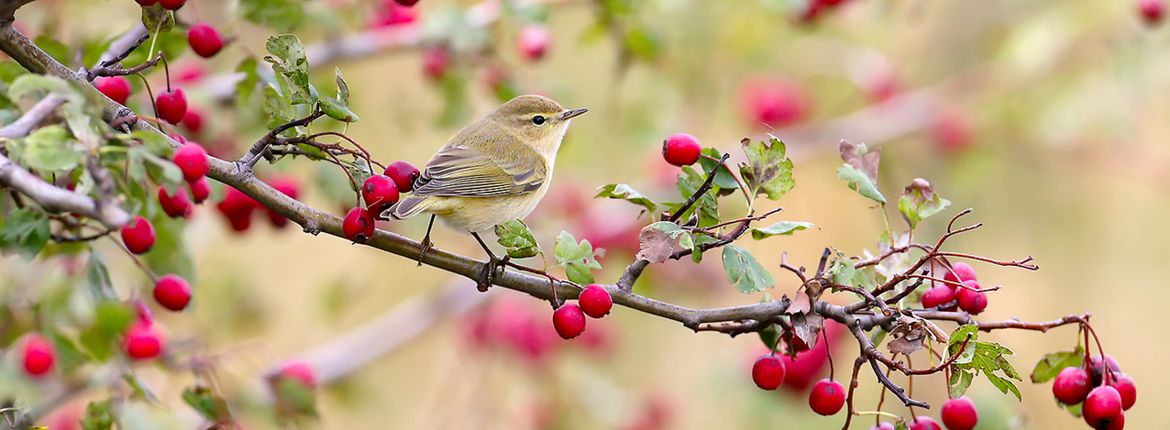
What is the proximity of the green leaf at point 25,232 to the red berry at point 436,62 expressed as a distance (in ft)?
6.87

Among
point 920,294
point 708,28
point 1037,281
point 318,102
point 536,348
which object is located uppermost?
point 318,102

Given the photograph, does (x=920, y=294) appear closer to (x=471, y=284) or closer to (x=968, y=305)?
(x=968, y=305)

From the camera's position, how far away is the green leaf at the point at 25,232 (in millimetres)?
1963

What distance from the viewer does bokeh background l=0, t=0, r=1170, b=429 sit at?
164 inches

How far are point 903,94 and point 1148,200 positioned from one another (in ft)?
7.86

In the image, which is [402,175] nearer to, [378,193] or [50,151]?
[378,193]

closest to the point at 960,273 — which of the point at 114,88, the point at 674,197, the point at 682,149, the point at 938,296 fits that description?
the point at 938,296

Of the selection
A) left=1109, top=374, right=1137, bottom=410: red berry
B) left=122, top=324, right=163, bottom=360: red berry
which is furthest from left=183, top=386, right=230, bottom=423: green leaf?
left=1109, top=374, right=1137, bottom=410: red berry

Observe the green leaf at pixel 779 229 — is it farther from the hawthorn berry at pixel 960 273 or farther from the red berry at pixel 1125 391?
the red berry at pixel 1125 391

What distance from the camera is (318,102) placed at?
6.12 feet

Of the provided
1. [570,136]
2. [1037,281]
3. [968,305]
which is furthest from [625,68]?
[1037,281]

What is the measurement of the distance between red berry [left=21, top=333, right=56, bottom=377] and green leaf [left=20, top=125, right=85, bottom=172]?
4.69 feet

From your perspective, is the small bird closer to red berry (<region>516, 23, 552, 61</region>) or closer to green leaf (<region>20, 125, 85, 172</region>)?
red berry (<region>516, 23, 552, 61</region>)

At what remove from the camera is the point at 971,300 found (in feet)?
7.09
